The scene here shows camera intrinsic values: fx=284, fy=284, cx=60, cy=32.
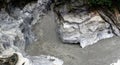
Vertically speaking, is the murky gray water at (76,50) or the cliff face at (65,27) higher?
the cliff face at (65,27)

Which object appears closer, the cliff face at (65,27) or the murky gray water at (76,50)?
the murky gray water at (76,50)

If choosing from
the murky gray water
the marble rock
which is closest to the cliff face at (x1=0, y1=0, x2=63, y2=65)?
the murky gray water

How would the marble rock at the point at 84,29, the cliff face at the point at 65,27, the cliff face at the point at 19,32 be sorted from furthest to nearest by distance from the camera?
1. the marble rock at the point at 84,29
2. the cliff face at the point at 65,27
3. the cliff face at the point at 19,32

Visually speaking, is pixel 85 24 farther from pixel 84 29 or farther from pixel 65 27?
pixel 65 27

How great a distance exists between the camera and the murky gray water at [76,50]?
9.41 metres

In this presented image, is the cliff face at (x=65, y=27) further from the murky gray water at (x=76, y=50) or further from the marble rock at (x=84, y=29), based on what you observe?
the murky gray water at (x=76, y=50)

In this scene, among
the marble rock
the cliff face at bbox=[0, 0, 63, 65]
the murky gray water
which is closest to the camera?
the cliff face at bbox=[0, 0, 63, 65]

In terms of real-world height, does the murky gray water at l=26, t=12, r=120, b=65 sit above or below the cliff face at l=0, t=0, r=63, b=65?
below

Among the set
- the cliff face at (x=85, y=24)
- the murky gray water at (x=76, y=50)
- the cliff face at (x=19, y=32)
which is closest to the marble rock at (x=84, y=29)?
the cliff face at (x=85, y=24)

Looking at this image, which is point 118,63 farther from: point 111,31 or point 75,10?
point 75,10

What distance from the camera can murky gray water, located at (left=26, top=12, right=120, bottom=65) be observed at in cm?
941

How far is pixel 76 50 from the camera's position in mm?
10008

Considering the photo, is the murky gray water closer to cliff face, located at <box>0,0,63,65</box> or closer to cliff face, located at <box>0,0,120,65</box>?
cliff face, located at <box>0,0,120,65</box>

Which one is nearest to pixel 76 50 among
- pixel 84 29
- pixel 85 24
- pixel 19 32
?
pixel 84 29
